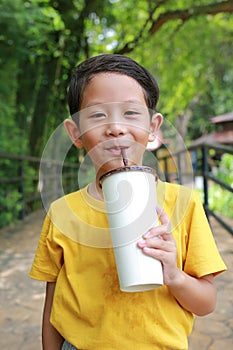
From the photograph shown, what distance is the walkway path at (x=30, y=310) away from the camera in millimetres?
2176

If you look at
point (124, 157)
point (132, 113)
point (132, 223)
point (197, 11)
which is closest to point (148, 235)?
point (132, 223)

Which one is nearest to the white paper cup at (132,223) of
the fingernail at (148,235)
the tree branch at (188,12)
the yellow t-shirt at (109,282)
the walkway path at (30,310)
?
the fingernail at (148,235)

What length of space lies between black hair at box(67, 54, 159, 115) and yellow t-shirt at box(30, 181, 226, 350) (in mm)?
214

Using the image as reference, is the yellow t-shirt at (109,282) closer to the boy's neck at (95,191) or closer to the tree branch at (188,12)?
the boy's neck at (95,191)

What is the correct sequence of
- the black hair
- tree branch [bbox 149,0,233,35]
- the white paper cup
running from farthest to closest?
1. tree branch [bbox 149,0,233,35]
2. the black hair
3. the white paper cup

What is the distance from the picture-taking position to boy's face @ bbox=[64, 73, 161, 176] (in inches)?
33.9

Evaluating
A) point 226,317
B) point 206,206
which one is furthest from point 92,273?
point 206,206

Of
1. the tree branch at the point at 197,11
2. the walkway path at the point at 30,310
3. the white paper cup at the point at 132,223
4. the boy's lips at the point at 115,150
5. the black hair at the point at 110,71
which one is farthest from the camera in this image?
the tree branch at the point at 197,11

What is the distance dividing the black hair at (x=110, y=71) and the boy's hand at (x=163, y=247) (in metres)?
0.32

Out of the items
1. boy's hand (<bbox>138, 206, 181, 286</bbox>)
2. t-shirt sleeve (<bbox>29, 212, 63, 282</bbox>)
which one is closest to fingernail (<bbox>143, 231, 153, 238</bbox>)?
boy's hand (<bbox>138, 206, 181, 286</bbox>)

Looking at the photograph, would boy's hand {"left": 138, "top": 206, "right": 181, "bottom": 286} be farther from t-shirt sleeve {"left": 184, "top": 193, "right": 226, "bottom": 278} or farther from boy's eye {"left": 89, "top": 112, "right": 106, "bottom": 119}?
boy's eye {"left": 89, "top": 112, "right": 106, "bottom": 119}

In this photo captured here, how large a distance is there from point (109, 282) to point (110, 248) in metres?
0.07

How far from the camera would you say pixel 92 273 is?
0.95 meters

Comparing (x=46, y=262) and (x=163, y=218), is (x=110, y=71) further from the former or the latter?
(x=46, y=262)
